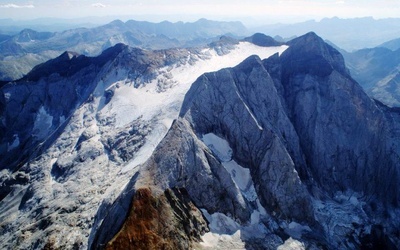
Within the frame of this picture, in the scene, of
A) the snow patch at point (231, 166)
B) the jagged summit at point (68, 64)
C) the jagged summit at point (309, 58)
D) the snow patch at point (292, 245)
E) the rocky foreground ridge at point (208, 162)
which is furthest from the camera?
the jagged summit at point (68, 64)

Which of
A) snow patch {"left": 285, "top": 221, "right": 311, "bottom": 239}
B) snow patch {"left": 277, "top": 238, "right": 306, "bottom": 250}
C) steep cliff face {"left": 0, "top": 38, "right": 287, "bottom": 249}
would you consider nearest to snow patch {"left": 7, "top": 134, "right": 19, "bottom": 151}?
steep cliff face {"left": 0, "top": 38, "right": 287, "bottom": 249}

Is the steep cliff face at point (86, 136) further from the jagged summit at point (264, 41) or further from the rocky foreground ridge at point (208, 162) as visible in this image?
the jagged summit at point (264, 41)

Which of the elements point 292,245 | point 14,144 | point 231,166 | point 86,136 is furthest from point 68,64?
point 292,245

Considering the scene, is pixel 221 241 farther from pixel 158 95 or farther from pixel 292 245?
pixel 158 95

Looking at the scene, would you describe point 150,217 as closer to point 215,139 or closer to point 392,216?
point 215,139

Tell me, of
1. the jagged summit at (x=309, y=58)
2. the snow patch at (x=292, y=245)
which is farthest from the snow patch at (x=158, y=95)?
the snow patch at (x=292, y=245)

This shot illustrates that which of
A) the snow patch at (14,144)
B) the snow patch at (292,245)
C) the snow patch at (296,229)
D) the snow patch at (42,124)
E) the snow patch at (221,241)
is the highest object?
the snow patch at (42,124)
